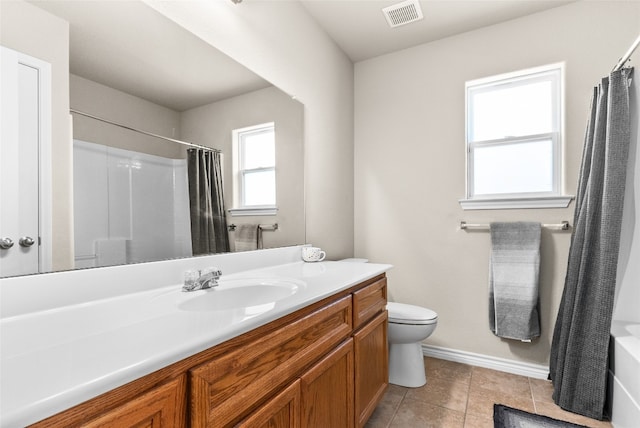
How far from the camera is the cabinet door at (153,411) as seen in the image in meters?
0.52

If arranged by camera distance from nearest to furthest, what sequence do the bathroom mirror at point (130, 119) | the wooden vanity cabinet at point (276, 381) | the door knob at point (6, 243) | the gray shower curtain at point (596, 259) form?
the wooden vanity cabinet at point (276, 381) < the door knob at point (6, 243) < the bathroom mirror at point (130, 119) < the gray shower curtain at point (596, 259)

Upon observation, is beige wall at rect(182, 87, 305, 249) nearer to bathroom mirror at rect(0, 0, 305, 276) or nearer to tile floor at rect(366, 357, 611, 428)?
bathroom mirror at rect(0, 0, 305, 276)

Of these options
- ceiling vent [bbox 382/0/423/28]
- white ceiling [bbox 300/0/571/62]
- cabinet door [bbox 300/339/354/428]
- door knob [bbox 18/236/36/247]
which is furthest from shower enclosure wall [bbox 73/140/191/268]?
ceiling vent [bbox 382/0/423/28]

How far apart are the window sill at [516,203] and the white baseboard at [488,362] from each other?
109cm

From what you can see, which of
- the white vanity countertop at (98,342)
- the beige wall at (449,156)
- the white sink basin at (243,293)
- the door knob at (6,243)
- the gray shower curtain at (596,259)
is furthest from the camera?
the beige wall at (449,156)

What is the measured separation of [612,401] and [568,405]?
21 cm

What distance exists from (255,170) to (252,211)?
22 centimetres

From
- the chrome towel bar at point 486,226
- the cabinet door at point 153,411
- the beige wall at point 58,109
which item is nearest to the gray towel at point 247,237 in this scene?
the beige wall at point 58,109

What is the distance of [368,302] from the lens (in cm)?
159

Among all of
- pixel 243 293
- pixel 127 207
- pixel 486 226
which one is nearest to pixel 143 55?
pixel 127 207

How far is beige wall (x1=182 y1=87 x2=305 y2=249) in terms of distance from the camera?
1443 mm

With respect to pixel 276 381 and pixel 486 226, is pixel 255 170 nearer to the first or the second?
pixel 276 381

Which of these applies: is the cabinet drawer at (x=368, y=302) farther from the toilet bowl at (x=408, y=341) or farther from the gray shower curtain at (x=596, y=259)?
the gray shower curtain at (x=596, y=259)

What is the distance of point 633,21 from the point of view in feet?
6.46
